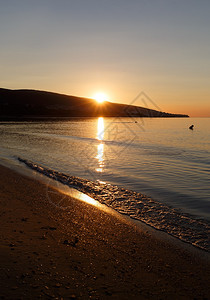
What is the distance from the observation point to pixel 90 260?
16.4 feet

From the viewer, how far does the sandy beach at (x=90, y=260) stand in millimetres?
4098

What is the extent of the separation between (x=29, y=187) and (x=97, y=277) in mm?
6970

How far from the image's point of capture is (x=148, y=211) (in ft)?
27.6

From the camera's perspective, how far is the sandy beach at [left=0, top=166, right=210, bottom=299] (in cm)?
410

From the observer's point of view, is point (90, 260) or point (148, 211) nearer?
point (90, 260)

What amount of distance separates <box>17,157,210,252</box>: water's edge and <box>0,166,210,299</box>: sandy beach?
0.58m

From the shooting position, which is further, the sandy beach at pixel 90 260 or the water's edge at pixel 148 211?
the water's edge at pixel 148 211

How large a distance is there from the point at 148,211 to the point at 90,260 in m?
3.91

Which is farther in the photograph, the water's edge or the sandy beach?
the water's edge

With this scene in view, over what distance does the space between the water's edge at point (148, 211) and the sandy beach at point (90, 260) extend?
0.58 meters

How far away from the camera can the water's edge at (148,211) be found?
6.78 metres

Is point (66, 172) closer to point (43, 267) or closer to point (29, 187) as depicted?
point (29, 187)

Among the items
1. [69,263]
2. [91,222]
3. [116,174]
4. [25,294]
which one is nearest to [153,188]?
[116,174]

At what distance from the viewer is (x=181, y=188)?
38.7ft
